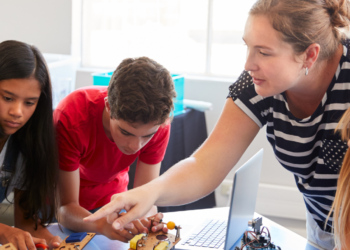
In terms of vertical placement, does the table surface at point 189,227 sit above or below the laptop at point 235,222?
below

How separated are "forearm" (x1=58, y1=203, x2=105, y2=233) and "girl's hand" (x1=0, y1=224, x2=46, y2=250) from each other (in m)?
0.14

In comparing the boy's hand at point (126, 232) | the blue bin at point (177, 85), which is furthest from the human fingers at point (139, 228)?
the blue bin at point (177, 85)

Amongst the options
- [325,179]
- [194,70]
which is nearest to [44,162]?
[325,179]

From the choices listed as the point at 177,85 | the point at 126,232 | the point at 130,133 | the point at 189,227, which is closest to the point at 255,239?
the point at 189,227

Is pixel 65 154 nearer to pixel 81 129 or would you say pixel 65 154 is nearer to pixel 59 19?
pixel 81 129

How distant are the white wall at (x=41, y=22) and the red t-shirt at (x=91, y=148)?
67.0 inches

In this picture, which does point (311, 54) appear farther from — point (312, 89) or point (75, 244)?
point (75, 244)

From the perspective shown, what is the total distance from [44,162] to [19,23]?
2082 mm

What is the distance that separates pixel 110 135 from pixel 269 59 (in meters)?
0.62

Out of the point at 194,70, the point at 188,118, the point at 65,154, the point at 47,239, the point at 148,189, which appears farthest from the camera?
the point at 194,70

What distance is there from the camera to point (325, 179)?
1.01 meters

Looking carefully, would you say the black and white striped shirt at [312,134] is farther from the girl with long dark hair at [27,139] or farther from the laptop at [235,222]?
the girl with long dark hair at [27,139]

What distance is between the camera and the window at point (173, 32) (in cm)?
268

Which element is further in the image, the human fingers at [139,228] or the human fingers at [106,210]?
the human fingers at [139,228]
